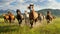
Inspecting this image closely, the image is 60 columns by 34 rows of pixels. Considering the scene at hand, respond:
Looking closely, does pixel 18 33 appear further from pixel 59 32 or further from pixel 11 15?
pixel 11 15

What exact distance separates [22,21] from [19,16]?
0.59 meters

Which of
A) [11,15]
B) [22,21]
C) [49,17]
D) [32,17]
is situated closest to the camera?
[32,17]

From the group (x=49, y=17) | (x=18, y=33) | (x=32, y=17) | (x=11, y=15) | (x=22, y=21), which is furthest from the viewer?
(x=11, y=15)

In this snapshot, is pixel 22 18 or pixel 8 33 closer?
pixel 8 33

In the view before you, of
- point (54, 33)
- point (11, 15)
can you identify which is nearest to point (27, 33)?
point (54, 33)

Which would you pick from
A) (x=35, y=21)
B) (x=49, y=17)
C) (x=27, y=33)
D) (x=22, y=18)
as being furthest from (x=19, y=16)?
(x=27, y=33)

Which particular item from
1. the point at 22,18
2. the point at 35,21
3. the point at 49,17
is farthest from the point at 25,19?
the point at 49,17

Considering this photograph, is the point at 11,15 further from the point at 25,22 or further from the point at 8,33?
the point at 8,33

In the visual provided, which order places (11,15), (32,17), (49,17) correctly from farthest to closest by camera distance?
(11,15) → (49,17) → (32,17)

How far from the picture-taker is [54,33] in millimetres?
12516

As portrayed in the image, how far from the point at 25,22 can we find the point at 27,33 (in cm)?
534

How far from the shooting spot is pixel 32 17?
15.7m

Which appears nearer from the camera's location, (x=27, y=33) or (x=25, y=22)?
(x=27, y=33)

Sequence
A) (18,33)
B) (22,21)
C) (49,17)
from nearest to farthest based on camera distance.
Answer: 1. (18,33)
2. (22,21)
3. (49,17)
